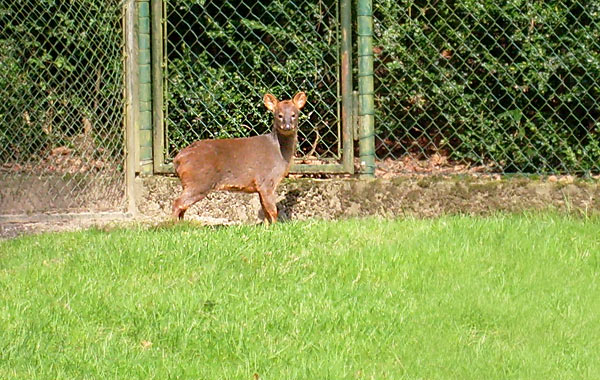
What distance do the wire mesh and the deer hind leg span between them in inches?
32.1

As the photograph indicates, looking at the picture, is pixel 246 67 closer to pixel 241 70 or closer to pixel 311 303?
pixel 241 70

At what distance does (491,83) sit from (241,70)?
7.00 ft

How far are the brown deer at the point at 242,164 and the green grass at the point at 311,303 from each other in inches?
38.8

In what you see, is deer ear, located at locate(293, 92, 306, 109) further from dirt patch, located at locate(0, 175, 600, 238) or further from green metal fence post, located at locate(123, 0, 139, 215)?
green metal fence post, located at locate(123, 0, 139, 215)

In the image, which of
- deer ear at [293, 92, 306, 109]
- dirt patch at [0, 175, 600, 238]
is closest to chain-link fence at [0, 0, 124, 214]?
dirt patch at [0, 175, 600, 238]

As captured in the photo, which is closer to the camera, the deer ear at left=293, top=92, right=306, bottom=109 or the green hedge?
the deer ear at left=293, top=92, right=306, bottom=109

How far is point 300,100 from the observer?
9211 mm

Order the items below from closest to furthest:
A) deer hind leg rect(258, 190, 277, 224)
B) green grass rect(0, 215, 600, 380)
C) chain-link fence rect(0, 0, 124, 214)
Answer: green grass rect(0, 215, 600, 380)
deer hind leg rect(258, 190, 277, 224)
chain-link fence rect(0, 0, 124, 214)

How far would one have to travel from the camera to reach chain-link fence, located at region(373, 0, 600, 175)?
927cm

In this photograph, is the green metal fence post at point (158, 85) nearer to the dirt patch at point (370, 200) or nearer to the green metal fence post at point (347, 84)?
the dirt patch at point (370, 200)

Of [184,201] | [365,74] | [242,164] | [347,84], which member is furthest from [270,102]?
[184,201]

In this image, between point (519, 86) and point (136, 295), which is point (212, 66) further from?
point (136, 295)

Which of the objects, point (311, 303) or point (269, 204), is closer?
point (311, 303)

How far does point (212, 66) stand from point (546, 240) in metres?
3.78
